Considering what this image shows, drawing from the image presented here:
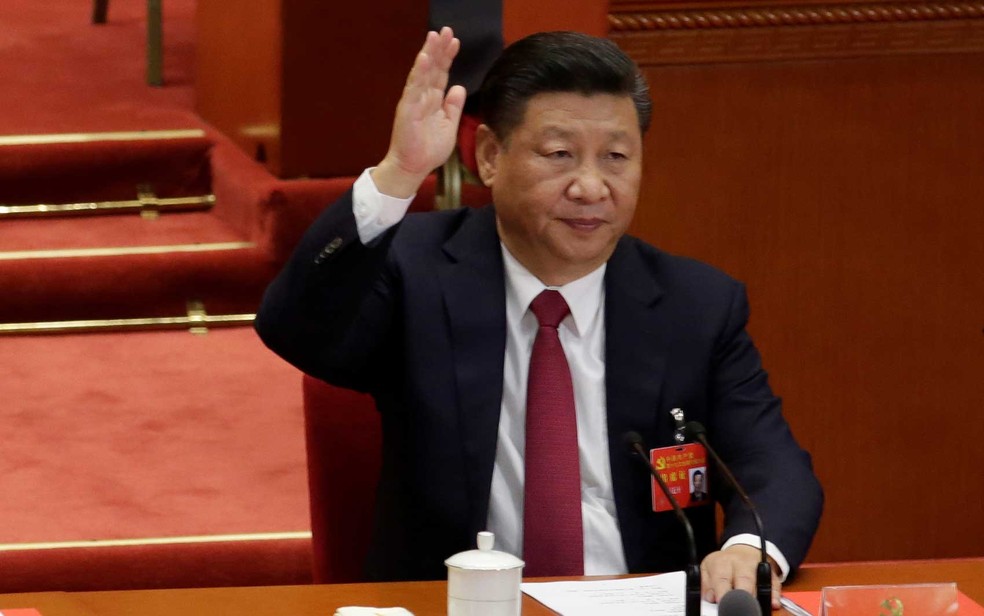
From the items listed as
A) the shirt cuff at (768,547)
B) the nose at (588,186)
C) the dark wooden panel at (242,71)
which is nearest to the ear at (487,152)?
the nose at (588,186)

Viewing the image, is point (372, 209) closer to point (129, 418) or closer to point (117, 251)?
point (129, 418)

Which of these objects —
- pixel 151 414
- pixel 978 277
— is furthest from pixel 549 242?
pixel 151 414

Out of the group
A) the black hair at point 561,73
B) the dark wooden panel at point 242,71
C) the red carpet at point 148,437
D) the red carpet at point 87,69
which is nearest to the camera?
the black hair at point 561,73

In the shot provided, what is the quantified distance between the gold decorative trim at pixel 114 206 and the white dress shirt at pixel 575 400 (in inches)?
102

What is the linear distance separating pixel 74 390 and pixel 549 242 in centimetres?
197

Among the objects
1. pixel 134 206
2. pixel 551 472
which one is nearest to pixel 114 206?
pixel 134 206

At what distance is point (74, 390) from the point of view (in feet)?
12.0

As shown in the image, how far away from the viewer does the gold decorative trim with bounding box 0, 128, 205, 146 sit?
14.5ft

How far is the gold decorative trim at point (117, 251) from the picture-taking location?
406 cm

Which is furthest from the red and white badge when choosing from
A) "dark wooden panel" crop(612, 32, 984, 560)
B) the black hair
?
"dark wooden panel" crop(612, 32, 984, 560)

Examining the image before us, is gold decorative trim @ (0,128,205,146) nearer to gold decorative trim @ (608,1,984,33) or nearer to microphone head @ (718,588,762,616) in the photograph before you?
gold decorative trim @ (608,1,984,33)

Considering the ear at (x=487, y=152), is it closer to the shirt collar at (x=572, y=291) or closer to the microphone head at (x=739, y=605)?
the shirt collar at (x=572, y=291)

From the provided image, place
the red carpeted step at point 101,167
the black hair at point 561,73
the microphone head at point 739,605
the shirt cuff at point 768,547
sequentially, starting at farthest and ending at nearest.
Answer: the red carpeted step at point 101,167
the black hair at point 561,73
the shirt cuff at point 768,547
the microphone head at point 739,605

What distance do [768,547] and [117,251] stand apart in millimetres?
2672
